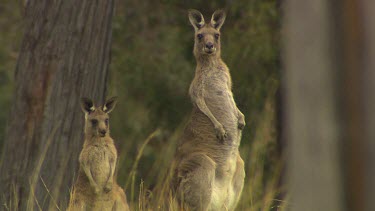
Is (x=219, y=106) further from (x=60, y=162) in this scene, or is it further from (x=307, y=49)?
(x=307, y=49)

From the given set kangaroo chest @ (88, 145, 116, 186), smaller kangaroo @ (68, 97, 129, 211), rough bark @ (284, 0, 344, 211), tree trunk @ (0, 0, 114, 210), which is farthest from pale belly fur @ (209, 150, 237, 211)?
rough bark @ (284, 0, 344, 211)

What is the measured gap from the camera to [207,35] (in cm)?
581

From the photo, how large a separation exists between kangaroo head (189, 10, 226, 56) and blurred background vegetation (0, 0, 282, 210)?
5.25ft

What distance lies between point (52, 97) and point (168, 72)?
11.6 ft

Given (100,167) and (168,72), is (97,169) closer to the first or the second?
(100,167)

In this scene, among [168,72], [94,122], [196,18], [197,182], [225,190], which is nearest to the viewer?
[197,182]

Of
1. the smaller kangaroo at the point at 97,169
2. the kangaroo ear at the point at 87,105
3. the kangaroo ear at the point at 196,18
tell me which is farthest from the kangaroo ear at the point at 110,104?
the kangaroo ear at the point at 196,18

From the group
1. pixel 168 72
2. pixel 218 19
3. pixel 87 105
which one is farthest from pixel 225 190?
pixel 168 72

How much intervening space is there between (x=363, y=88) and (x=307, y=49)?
0.12 meters

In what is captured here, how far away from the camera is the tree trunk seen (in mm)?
6047

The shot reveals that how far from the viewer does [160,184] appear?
6.36 meters

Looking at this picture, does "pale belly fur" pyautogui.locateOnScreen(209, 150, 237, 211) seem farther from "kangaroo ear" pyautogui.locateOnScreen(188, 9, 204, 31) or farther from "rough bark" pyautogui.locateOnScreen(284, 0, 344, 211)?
"rough bark" pyautogui.locateOnScreen(284, 0, 344, 211)

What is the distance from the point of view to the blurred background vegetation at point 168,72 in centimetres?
847

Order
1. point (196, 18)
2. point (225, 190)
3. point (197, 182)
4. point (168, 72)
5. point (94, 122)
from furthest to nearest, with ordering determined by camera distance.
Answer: point (168, 72)
point (196, 18)
point (94, 122)
point (225, 190)
point (197, 182)
